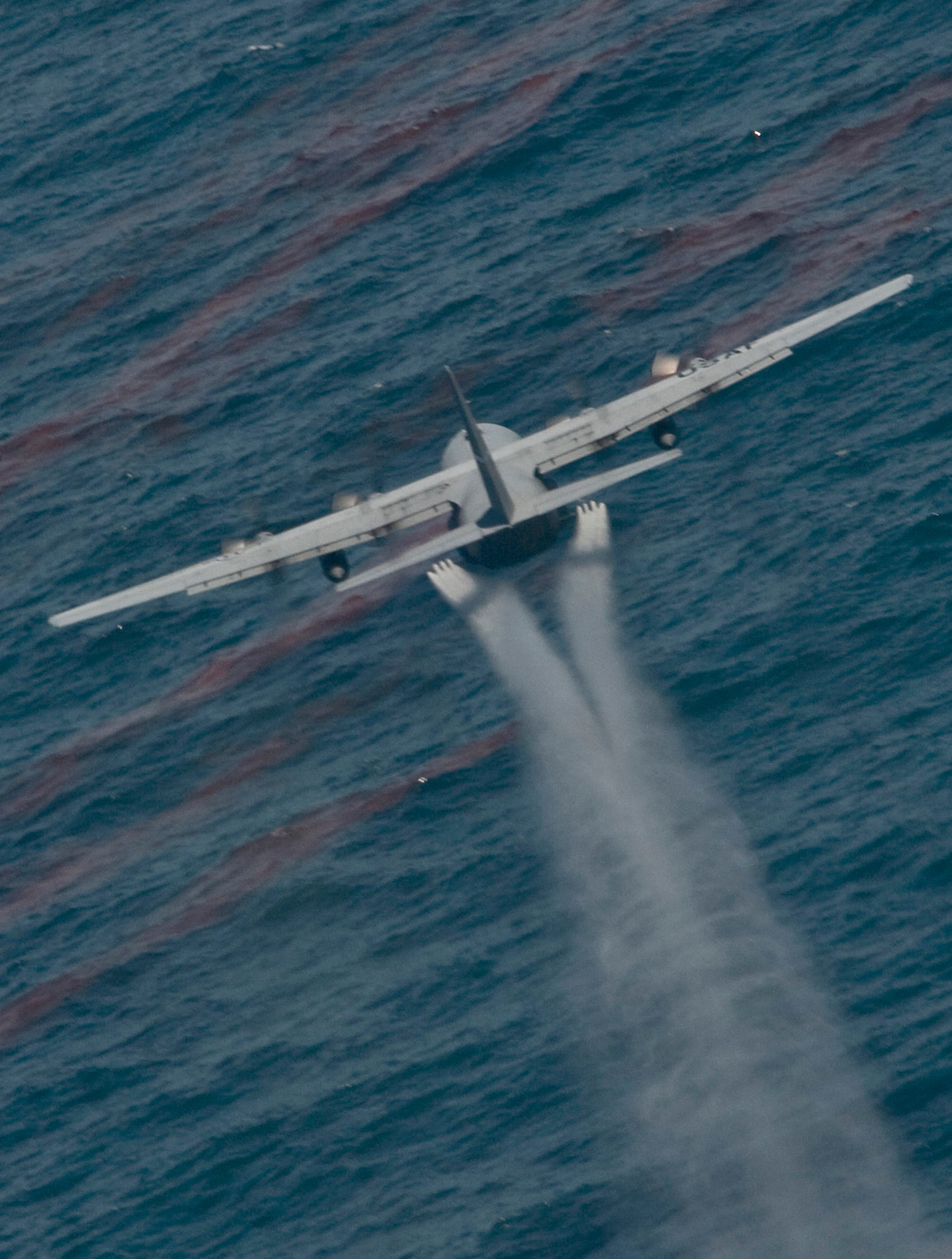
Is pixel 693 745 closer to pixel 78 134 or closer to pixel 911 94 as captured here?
pixel 911 94

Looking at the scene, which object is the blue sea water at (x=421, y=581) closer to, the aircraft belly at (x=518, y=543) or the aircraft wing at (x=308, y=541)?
the aircraft belly at (x=518, y=543)

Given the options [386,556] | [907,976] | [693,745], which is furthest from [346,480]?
[907,976]

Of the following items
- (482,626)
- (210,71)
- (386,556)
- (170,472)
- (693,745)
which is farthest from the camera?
(210,71)

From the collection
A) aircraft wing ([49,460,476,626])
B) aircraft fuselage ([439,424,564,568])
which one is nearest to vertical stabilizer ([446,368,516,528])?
aircraft fuselage ([439,424,564,568])

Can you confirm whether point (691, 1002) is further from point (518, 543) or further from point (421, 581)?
point (421, 581)

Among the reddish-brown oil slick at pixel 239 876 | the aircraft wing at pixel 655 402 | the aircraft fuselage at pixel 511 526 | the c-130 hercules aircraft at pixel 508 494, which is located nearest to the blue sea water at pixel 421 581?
the reddish-brown oil slick at pixel 239 876

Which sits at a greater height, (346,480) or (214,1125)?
(346,480)

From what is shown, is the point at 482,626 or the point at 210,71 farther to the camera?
the point at 210,71

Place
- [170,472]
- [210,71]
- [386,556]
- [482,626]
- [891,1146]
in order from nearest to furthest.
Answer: [891,1146] < [482,626] < [386,556] < [170,472] < [210,71]
